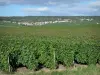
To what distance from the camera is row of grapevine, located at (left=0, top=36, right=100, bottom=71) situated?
17134mm

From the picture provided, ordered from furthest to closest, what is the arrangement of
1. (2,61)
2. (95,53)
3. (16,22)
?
(16,22), (95,53), (2,61)

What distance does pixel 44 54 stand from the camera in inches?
720

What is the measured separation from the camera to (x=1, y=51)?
1689cm

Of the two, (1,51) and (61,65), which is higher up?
(1,51)

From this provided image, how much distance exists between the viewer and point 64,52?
1884 cm

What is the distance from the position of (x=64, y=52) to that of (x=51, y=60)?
134 centimetres

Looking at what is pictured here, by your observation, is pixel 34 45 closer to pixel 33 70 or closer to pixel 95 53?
pixel 33 70

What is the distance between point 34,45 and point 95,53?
4781 millimetres

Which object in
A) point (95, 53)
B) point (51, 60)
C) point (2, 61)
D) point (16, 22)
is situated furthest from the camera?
point (16, 22)

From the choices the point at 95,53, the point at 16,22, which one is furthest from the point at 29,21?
the point at 95,53

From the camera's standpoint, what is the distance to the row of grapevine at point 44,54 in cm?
1713

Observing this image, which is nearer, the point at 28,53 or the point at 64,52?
the point at 28,53

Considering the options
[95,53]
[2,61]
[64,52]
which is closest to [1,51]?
[2,61]

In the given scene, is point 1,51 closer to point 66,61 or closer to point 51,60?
point 51,60
